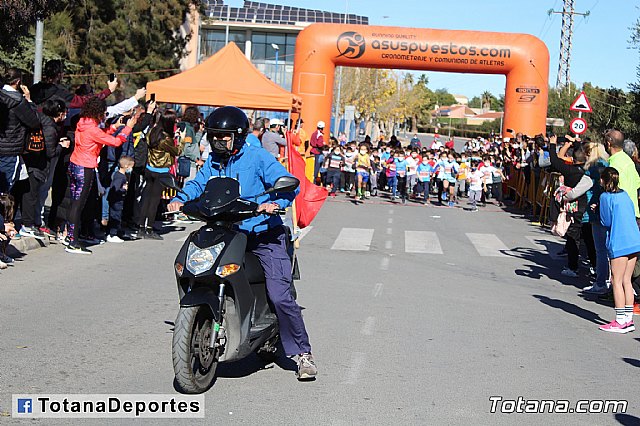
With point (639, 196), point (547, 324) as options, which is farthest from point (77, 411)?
point (639, 196)

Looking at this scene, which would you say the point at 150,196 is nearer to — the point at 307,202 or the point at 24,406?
the point at 307,202

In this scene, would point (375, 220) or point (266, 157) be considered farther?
point (375, 220)

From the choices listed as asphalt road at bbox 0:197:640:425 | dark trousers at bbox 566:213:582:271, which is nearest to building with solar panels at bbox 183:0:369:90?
dark trousers at bbox 566:213:582:271

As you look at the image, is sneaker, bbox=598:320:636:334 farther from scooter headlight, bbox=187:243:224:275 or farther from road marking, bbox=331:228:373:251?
road marking, bbox=331:228:373:251

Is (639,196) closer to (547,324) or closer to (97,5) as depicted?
(547,324)

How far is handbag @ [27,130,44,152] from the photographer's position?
11.8m

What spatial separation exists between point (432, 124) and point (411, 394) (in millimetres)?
145706

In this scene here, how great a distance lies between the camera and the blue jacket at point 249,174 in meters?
6.28

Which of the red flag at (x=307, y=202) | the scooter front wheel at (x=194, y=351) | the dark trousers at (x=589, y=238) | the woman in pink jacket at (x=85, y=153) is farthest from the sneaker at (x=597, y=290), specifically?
the scooter front wheel at (x=194, y=351)

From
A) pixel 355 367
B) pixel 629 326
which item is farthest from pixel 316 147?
pixel 355 367

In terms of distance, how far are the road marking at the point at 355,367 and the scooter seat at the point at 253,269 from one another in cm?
101

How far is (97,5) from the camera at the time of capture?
3769 cm

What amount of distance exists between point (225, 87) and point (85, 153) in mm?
8847

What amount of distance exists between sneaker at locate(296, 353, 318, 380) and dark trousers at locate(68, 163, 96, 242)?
6.62 meters
